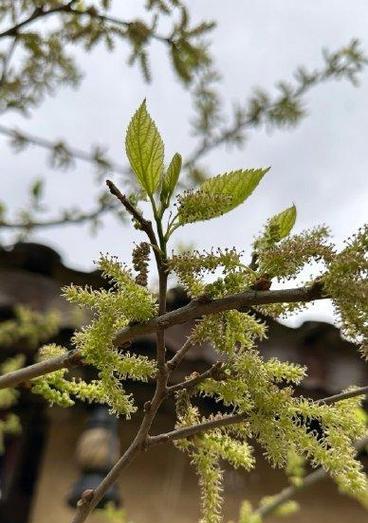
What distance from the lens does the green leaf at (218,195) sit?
592 millimetres

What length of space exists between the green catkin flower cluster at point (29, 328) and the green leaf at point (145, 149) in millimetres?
1287

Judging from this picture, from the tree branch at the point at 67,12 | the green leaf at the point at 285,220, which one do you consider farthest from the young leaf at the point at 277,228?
the tree branch at the point at 67,12

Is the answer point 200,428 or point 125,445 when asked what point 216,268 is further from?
point 125,445

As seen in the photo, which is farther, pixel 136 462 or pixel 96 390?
pixel 136 462

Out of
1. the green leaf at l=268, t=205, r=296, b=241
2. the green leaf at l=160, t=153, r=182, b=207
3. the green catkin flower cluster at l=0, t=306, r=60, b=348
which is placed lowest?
the green leaf at l=268, t=205, r=296, b=241

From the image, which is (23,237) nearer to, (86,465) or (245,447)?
(86,465)

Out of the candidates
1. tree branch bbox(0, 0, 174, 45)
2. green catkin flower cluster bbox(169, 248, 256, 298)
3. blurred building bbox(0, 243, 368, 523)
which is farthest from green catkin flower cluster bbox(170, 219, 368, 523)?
blurred building bbox(0, 243, 368, 523)

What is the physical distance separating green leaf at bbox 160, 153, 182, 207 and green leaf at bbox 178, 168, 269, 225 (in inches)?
1.6

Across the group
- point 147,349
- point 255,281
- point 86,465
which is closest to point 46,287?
point 147,349

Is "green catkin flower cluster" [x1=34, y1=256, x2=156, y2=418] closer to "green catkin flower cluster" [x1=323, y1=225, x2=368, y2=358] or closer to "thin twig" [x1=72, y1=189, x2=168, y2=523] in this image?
"thin twig" [x1=72, y1=189, x2=168, y2=523]

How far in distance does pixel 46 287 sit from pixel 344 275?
1.77 metres

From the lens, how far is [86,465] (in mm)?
1966

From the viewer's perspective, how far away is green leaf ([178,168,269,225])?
0.59 meters

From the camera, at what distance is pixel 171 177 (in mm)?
651
